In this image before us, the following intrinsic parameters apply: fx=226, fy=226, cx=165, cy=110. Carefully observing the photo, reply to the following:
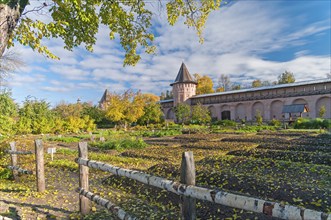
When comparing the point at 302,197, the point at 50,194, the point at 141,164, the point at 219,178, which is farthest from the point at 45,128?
the point at 302,197

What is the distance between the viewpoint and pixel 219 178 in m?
5.10

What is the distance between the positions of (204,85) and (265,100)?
21.4m

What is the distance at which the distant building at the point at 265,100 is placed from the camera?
36219 mm

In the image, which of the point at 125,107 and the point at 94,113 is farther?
the point at 94,113

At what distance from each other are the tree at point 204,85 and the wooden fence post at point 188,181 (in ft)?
195

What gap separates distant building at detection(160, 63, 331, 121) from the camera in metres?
36.2

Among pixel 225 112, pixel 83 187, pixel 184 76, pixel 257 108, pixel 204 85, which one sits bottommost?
pixel 83 187

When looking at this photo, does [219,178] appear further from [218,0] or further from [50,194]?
[218,0]

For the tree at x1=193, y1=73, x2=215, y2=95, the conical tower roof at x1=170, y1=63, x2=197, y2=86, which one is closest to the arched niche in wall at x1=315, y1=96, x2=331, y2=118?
the conical tower roof at x1=170, y1=63, x2=197, y2=86

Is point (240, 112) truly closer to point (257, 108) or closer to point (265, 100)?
point (257, 108)

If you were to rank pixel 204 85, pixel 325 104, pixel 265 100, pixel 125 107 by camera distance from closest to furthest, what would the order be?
pixel 125 107 < pixel 325 104 < pixel 265 100 < pixel 204 85

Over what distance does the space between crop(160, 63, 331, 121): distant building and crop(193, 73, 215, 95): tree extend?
8619 mm

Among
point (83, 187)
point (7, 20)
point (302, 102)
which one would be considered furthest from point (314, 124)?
point (7, 20)

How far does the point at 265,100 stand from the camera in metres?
42.2
